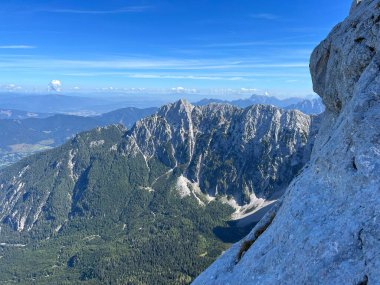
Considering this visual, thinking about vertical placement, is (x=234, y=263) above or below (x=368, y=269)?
below

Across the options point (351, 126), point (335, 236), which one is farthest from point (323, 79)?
point (335, 236)

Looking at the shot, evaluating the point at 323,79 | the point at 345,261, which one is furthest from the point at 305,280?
the point at 323,79

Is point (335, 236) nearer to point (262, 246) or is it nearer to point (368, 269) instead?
point (368, 269)

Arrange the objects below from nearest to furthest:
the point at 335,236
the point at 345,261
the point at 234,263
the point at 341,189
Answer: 1. the point at 345,261
2. the point at 335,236
3. the point at 341,189
4. the point at 234,263

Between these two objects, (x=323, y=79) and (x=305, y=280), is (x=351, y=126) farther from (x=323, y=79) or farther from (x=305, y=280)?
(x=323, y=79)

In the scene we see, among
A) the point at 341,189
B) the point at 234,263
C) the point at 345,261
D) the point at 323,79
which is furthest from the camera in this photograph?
the point at 323,79

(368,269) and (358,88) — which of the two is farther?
(358,88)

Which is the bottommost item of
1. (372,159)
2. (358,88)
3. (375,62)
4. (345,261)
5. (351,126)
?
(345,261)
